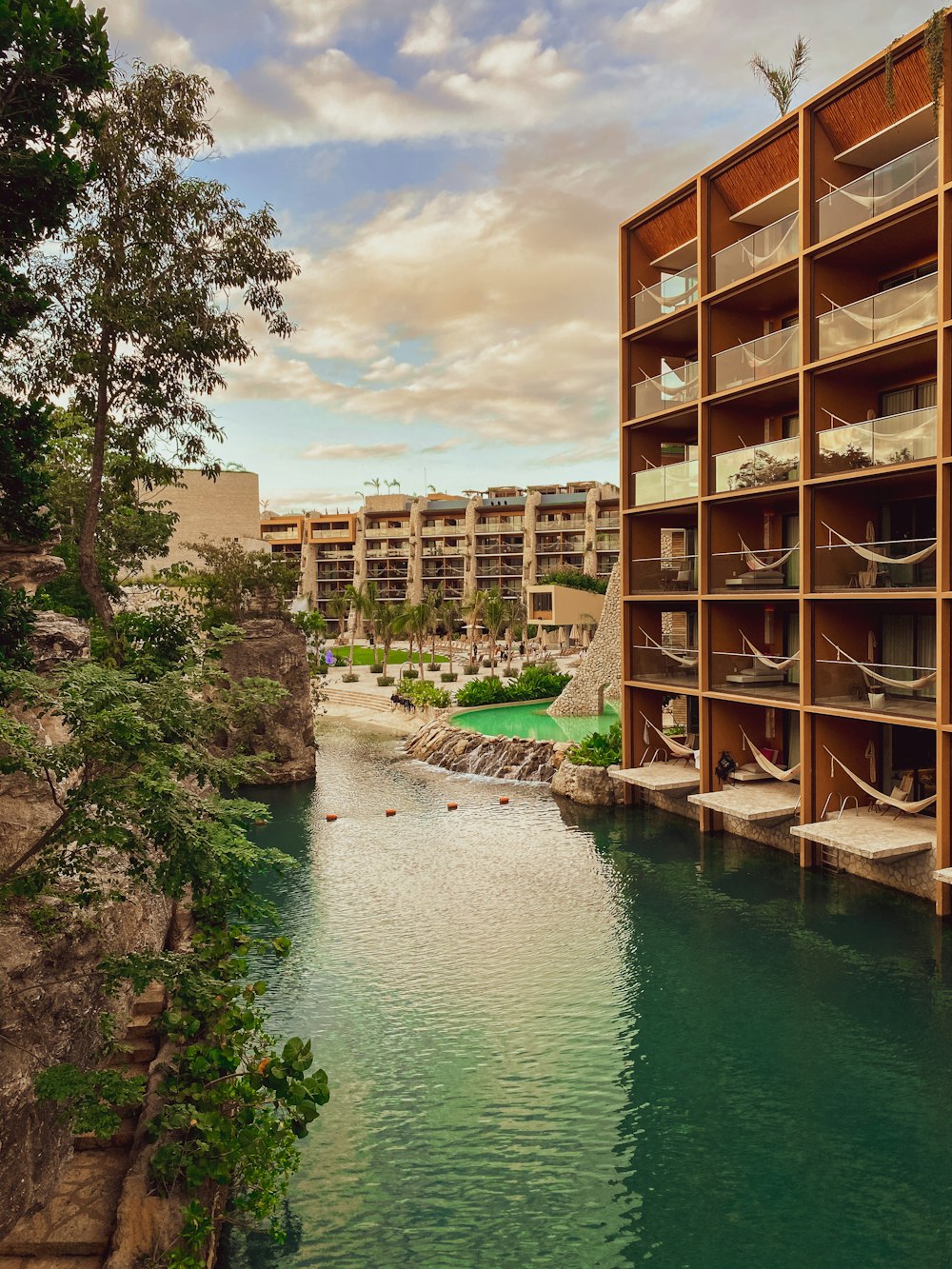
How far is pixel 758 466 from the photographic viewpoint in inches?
822

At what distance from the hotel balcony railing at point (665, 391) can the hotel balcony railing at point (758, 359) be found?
1.29 meters

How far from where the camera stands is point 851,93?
1819 cm

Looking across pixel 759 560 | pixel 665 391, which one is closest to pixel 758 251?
pixel 665 391

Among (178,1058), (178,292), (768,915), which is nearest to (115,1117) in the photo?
(178,1058)

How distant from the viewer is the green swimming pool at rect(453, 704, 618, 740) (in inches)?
1430

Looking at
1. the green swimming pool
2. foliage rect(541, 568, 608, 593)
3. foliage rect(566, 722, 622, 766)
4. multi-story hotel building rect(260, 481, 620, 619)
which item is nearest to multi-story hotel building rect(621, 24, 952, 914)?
foliage rect(566, 722, 622, 766)

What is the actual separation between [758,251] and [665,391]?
4.39m

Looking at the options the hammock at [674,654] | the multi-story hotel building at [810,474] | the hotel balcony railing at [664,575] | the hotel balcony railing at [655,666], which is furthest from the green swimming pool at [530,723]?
the hotel balcony railing at [664,575]

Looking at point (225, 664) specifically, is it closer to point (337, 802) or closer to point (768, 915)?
point (337, 802)

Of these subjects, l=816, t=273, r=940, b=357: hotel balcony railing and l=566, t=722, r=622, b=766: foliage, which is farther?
Answer: l=566, t=722, r=622, b=766: foliage

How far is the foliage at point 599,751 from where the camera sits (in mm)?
27438

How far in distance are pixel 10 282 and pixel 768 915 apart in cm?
1577

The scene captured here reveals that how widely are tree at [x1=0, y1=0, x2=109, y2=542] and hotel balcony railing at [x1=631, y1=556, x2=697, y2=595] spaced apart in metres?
18.1

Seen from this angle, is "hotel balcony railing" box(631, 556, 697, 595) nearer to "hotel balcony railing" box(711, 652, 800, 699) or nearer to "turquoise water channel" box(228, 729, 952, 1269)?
"hotel balcony railing" box(711, 652, 800, 699)
